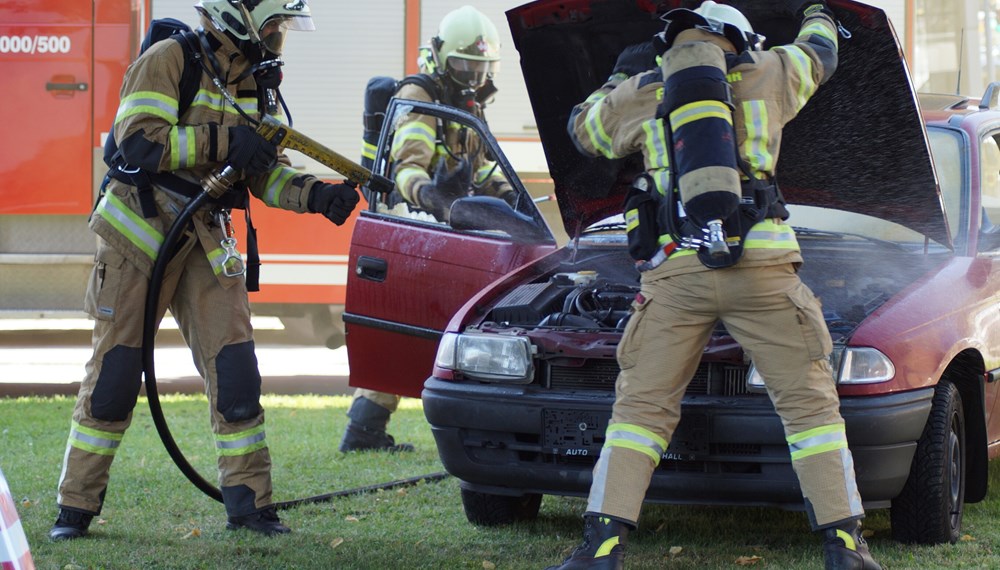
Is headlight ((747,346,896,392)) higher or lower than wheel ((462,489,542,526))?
higher

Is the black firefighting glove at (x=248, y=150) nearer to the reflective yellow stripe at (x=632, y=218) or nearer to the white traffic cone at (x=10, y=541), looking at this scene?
Result: the reflective yellow stripe at (x=632, y=218)

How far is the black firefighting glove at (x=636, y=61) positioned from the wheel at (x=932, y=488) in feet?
4.87

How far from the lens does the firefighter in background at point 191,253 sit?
177 inches

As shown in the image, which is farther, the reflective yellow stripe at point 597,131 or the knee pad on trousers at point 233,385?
the knee pad on trousers at point 233,385

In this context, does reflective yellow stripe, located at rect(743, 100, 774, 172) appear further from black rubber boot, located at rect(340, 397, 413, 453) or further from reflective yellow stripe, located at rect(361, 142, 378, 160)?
reflective yellow stripe, located at rect(361, 142, 378, 160)

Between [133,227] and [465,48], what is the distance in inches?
108

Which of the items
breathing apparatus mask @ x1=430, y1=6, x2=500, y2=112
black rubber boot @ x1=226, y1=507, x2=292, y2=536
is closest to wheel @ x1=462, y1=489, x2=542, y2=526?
black rubber boot @ x1=226, y1=507, x2=292, y2=536

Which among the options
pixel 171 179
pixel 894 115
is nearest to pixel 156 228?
pixel 171 179

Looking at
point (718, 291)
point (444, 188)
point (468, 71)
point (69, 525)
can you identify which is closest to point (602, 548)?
point (718, 291)

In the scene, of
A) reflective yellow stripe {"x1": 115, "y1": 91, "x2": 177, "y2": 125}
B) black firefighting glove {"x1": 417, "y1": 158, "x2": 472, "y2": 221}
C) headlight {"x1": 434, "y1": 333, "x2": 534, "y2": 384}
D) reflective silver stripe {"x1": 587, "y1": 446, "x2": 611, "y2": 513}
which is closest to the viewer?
reflective silver stripe {"x1": 587, "y1": 446, "x2": 611, "y2": 513}

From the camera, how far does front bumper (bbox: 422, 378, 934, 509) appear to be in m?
3.94

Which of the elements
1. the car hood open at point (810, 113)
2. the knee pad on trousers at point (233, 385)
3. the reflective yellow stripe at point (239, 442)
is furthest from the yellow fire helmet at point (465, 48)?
the reflective yellow stripe at point (239, 442)

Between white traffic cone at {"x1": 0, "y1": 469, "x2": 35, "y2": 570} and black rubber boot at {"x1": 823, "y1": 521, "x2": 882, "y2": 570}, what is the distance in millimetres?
2351

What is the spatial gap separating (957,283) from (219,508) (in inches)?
118
